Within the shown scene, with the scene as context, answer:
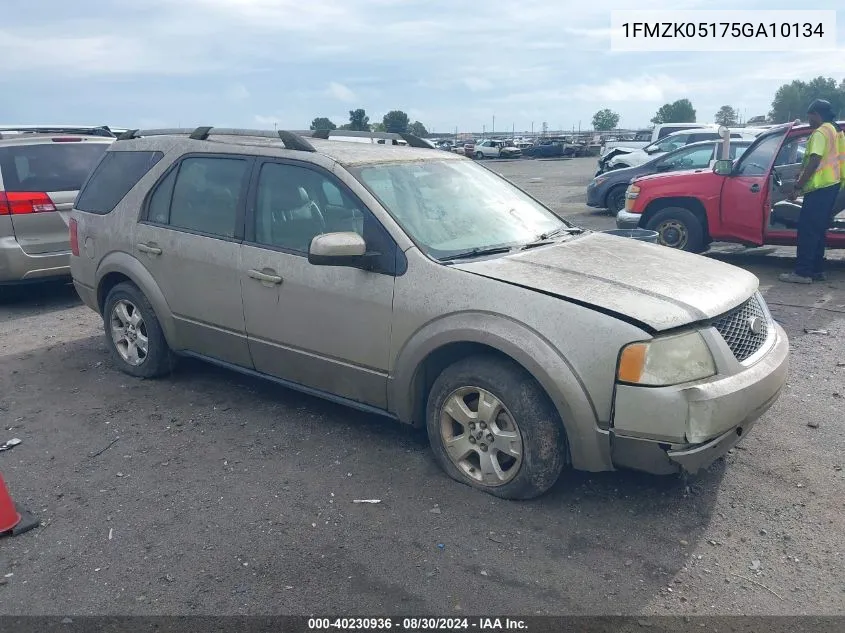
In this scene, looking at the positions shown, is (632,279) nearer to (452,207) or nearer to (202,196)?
(452,207)

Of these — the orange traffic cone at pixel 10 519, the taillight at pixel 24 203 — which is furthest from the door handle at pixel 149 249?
the taillight at pixel 24 203

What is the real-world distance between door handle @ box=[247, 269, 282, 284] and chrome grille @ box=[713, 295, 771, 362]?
2452 millimetres

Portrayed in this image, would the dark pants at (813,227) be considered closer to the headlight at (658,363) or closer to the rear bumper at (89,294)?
the headlight at (658,363)

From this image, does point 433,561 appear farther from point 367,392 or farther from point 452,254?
point 452,254

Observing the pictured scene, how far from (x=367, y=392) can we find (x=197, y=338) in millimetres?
1561

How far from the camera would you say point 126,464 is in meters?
4.32

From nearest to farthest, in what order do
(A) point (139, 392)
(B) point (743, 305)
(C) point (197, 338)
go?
1. (B) point (743, 305)
2. (C) point (197, 338)
3. (A) point (139, 392)

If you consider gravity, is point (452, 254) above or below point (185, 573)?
above

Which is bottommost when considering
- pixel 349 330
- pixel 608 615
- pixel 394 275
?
pixel 608 615

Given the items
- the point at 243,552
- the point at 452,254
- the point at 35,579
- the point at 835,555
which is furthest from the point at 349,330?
the point at 835,555

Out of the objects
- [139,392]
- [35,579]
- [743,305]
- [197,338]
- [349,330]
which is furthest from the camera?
[139,392]

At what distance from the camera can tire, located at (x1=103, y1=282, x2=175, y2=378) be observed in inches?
214

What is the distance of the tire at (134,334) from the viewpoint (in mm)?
5434

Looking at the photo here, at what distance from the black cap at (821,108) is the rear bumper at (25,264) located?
8122mm
